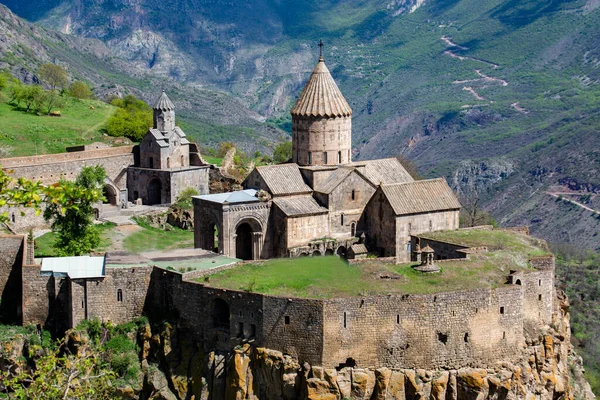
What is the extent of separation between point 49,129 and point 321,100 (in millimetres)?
27911

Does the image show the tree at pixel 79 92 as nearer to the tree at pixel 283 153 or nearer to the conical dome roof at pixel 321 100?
the tree at pixel 283 153

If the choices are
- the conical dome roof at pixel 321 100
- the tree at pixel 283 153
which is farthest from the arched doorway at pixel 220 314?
the tree at pixel 283 153

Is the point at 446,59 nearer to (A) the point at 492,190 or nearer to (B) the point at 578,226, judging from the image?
(A) the point at 492,190

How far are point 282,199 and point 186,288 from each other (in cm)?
909

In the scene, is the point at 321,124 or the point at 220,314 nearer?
the point at 220,314

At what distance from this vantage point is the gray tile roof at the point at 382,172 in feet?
151

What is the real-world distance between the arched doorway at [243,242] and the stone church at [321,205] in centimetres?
4

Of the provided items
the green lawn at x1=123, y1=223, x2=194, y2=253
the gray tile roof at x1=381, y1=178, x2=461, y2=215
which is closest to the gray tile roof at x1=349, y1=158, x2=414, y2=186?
the gray tile roof at x1=381, y1=178, x2=461, y2=215

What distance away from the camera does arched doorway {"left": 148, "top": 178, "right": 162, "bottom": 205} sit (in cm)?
5753

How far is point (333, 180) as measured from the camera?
148 feet

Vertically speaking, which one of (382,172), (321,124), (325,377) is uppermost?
(321,124)

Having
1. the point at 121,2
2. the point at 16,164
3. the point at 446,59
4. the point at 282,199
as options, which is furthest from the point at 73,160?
→ the point at 121,2

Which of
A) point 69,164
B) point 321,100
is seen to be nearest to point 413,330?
point 321,100

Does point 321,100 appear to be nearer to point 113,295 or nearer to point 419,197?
point 419,197
